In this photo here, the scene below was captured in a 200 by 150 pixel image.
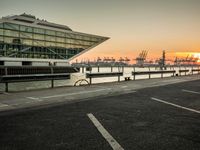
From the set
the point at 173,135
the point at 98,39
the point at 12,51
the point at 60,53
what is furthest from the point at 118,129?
the point at 98,39

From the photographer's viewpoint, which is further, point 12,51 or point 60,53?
point 60,53

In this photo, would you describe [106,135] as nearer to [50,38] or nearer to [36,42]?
[36,42]

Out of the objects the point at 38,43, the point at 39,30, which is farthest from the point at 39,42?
the point at 39,30

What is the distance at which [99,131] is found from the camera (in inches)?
188

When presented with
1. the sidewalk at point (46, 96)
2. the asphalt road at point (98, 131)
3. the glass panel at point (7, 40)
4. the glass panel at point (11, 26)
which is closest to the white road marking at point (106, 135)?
the asphalt road at point (98, 131)

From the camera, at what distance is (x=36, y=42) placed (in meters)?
87.2

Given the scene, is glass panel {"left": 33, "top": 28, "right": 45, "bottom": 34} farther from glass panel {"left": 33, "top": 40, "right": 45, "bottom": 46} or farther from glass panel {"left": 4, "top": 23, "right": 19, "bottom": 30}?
glass panel {"left": 4, "top": 23, "right": 19, "bottom": 30}

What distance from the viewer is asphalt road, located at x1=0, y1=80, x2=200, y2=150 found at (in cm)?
397

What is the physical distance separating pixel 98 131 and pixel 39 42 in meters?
88.6

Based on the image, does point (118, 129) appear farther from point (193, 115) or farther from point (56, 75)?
point (56, 75)

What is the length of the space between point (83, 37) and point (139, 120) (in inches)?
4200

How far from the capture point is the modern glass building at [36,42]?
75750 millimetres

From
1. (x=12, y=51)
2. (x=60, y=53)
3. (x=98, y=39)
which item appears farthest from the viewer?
(x=98, y=39)

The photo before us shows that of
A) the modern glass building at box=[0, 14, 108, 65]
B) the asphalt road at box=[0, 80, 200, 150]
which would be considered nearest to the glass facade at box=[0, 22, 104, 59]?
the modern glass building at box=[0, 14, 108, 65]
